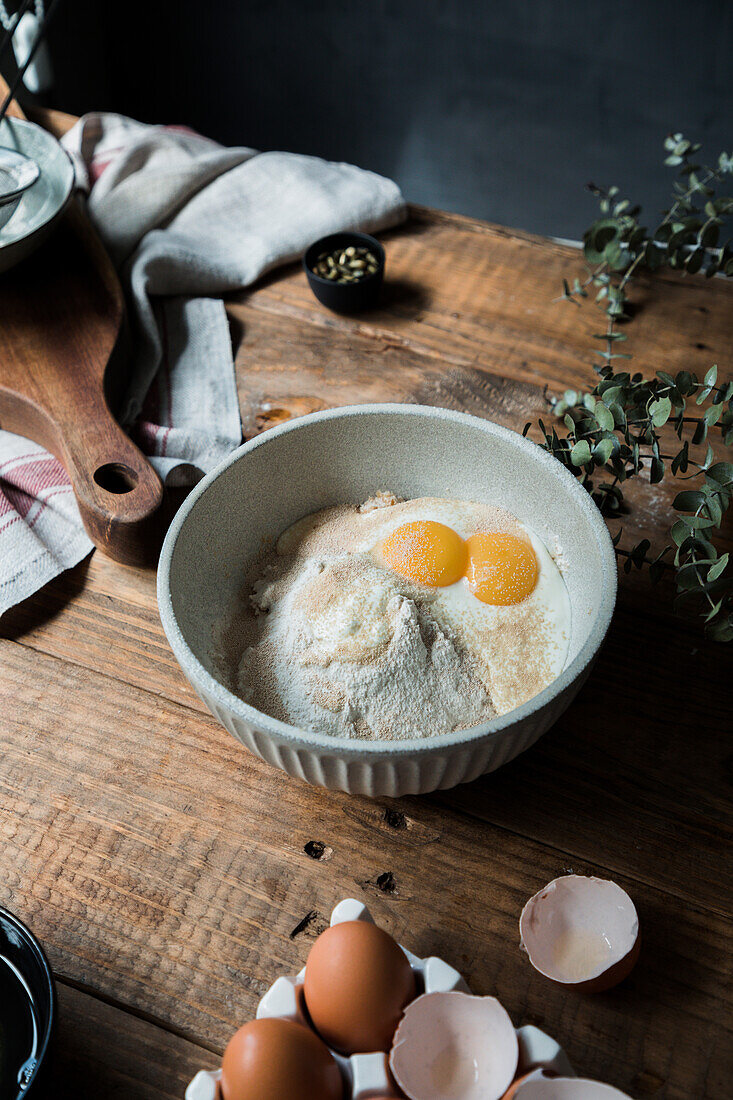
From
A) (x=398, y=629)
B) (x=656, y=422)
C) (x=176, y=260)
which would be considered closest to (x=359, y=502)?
(x=398, y=629)

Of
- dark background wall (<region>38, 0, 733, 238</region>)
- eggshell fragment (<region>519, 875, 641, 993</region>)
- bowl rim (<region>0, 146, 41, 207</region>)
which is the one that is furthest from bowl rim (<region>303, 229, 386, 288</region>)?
dark background wall (<region>38, 0, 733, 238</region>)

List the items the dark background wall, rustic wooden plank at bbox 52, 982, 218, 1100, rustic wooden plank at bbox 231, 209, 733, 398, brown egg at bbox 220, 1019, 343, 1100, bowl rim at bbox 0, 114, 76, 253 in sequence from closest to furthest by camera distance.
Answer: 1. brown egg at bbox 220, 1019, 343, 1100
2. rustic wooden plank at bbox 52, 982, 218, 1100
3. bowl rim at bbox 0, 114, 76, 253
4. rustic wooden plank at bbox 231, 209, 733, 398
5. the dark background wall

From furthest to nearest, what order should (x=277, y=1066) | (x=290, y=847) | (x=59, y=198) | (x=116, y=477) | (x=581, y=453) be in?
1. (x=59, y=198)
2. (x=116, y=477)
3. (x=581, y=453)
4. (x=290, y=847)
5. (x=277, y=1066)

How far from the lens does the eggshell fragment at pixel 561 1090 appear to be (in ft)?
2.07

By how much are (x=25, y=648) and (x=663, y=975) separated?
0.77 metres

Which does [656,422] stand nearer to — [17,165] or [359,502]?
[359,502]

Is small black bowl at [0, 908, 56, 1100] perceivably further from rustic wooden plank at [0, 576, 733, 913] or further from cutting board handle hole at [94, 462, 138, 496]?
cutting board handle hole at [94, 462, 138, 496]

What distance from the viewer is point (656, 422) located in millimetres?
911

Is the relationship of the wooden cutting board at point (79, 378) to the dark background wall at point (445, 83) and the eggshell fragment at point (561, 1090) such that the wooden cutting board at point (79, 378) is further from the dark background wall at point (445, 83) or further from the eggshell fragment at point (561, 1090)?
the dark background wall at point (445, 83)

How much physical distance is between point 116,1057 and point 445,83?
2.94 m

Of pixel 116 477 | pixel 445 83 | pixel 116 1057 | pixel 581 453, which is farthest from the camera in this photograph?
pixel 445 83

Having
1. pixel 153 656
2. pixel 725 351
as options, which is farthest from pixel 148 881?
pixel 725 351

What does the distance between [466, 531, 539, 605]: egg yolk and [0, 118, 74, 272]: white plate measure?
30.4 inches

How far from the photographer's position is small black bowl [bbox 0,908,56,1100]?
25.6 inches
